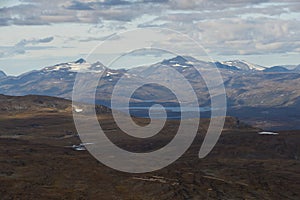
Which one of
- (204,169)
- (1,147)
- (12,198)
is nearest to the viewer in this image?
(12,198)

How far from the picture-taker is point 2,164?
148000 millimetres

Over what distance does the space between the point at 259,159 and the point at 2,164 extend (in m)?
90.7

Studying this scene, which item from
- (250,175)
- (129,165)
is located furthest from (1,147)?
(250,175)

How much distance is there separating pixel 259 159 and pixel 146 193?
262ft

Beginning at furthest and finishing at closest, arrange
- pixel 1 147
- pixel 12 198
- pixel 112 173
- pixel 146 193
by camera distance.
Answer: pixel 1 147, pixel 112 173, pixel 146 193, pixel 12 198

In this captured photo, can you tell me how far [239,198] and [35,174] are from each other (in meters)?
54.6

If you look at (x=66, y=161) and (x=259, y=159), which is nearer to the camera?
(x=66, y=161)

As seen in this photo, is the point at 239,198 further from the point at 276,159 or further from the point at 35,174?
the point at 276,159

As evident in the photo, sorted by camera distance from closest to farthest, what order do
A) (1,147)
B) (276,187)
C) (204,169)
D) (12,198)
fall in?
1. (12,198)
2. (276,187)
3. (204,169)
4. (1,147)

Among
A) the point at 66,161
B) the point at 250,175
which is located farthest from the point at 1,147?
the point at 250,175

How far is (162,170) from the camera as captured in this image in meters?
149

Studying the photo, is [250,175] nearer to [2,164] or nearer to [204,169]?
[204,169]

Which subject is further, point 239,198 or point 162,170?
point 162,170

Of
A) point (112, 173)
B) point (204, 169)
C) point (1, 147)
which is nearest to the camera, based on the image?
point (112, 173)
